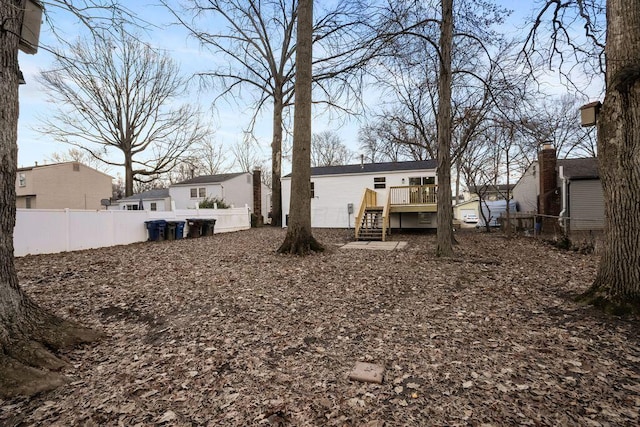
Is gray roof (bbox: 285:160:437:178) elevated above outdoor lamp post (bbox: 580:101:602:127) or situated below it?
above

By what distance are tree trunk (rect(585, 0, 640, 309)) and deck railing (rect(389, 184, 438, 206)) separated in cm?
998

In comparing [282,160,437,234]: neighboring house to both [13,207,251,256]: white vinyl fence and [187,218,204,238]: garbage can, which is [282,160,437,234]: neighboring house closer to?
[187,218,204,238]: garbage can

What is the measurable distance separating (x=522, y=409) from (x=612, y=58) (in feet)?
13.7

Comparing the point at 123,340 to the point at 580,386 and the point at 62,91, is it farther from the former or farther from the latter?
the point at 62,91

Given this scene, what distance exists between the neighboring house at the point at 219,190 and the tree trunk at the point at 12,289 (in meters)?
20.5

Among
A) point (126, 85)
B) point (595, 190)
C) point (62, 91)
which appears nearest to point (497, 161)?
point (595, 190)

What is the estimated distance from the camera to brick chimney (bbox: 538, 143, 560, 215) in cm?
1738

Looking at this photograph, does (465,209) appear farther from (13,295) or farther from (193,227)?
(13,295)

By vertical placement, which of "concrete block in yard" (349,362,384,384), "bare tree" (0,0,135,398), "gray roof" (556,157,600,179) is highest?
"gray roof" (556,157,600,179)

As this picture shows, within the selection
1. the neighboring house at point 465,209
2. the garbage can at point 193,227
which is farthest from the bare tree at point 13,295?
the neighboring house at point 465,209

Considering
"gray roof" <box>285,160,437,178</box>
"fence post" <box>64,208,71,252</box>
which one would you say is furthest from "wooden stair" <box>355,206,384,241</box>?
"fence post" <box>64,208,71,252</box>

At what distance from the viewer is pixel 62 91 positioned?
2030 cm

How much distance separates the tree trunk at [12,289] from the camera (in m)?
2.56

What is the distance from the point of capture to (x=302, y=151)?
8.46 metres
